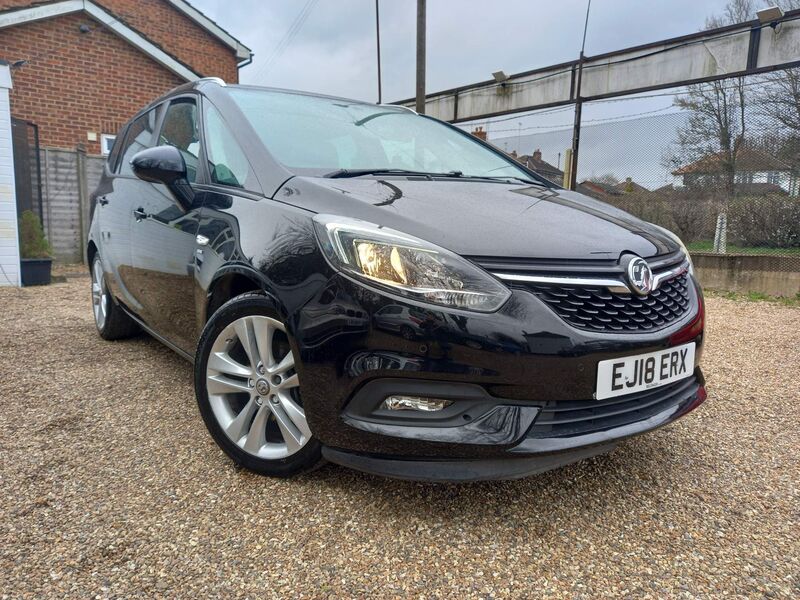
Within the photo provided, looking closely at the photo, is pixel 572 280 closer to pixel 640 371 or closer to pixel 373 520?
pixel 640 371

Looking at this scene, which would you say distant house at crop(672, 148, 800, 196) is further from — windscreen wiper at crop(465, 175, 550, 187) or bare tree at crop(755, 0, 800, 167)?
windscreen wiper at crop(465, 175, 550, 187)

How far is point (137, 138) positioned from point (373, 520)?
298cm

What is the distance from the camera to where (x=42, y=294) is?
6305 millimetres

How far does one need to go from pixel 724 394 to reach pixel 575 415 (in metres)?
1.91

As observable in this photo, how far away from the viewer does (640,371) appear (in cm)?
181

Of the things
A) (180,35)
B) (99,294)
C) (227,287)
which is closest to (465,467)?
(227,287)

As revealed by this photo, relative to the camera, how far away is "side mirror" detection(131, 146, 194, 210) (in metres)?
2.44

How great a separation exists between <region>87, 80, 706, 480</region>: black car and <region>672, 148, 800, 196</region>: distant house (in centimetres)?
499

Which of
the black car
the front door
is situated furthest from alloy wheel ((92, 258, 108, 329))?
the black car

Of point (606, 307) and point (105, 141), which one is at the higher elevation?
point (105, 141)

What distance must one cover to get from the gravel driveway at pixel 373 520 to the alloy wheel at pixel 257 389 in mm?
160

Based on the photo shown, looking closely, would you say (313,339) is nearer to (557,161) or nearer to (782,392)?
(782,392)

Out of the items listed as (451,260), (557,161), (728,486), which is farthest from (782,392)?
(557,161)

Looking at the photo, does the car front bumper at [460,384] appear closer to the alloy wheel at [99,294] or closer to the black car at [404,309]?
the black car at [404,309]
